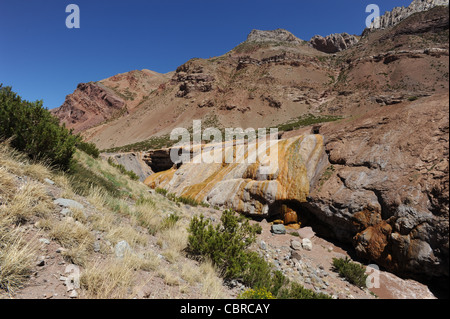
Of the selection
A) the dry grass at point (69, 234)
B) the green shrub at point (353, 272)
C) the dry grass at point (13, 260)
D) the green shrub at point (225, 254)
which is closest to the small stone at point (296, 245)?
the green shrub at point (353, 272)

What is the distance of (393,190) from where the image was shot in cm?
683

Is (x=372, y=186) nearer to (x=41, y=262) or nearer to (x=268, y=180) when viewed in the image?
(x=268, y=180)

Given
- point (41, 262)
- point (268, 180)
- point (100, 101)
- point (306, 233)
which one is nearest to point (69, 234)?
point (41, 262)

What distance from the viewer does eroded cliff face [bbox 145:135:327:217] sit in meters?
11.4

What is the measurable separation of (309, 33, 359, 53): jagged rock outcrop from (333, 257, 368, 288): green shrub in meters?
134

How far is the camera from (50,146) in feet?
19.2

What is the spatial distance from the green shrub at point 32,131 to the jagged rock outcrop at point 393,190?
846 cm

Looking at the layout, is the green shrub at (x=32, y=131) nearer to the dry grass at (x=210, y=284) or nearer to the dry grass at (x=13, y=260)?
the dry grass at (x=13, y=260)

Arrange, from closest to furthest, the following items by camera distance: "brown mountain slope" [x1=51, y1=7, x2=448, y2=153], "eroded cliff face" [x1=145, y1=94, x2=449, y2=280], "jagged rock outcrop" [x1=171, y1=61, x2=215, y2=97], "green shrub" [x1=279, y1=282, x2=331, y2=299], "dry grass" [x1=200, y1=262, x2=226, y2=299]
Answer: "dry grass" [x1=200, y1=262, x2=226, y2=299]
"green shrub" [x1=279, y1=282, x2=331, y2=299]
"eroded cliff face" [x1=145, y1=94, x2=449, y2=280]
"brown mountain slope" [x1=51, y1=7, x2=448, y2=153]
"jagged rock outcrop" [x1=171, y1=61, x2=215, y2=97]

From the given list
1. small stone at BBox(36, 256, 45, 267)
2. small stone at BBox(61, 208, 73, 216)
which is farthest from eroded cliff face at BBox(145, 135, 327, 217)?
small stone at BBox(36, 256, 45, 267)

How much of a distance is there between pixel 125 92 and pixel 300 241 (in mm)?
118070

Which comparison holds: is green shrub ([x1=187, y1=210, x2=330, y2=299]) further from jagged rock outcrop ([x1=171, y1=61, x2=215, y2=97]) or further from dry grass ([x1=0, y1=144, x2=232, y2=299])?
jagged rock outcrop ([x1=171, y1=61, x2=215, y2=97])

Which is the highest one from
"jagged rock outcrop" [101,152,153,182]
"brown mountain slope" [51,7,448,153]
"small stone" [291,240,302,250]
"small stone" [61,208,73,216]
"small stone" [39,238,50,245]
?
"brown mountain slope" [51,7,448,153]

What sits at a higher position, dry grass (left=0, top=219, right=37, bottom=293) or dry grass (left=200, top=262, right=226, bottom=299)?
dry grass (left=0, top=219, right=37, bottom=293)
